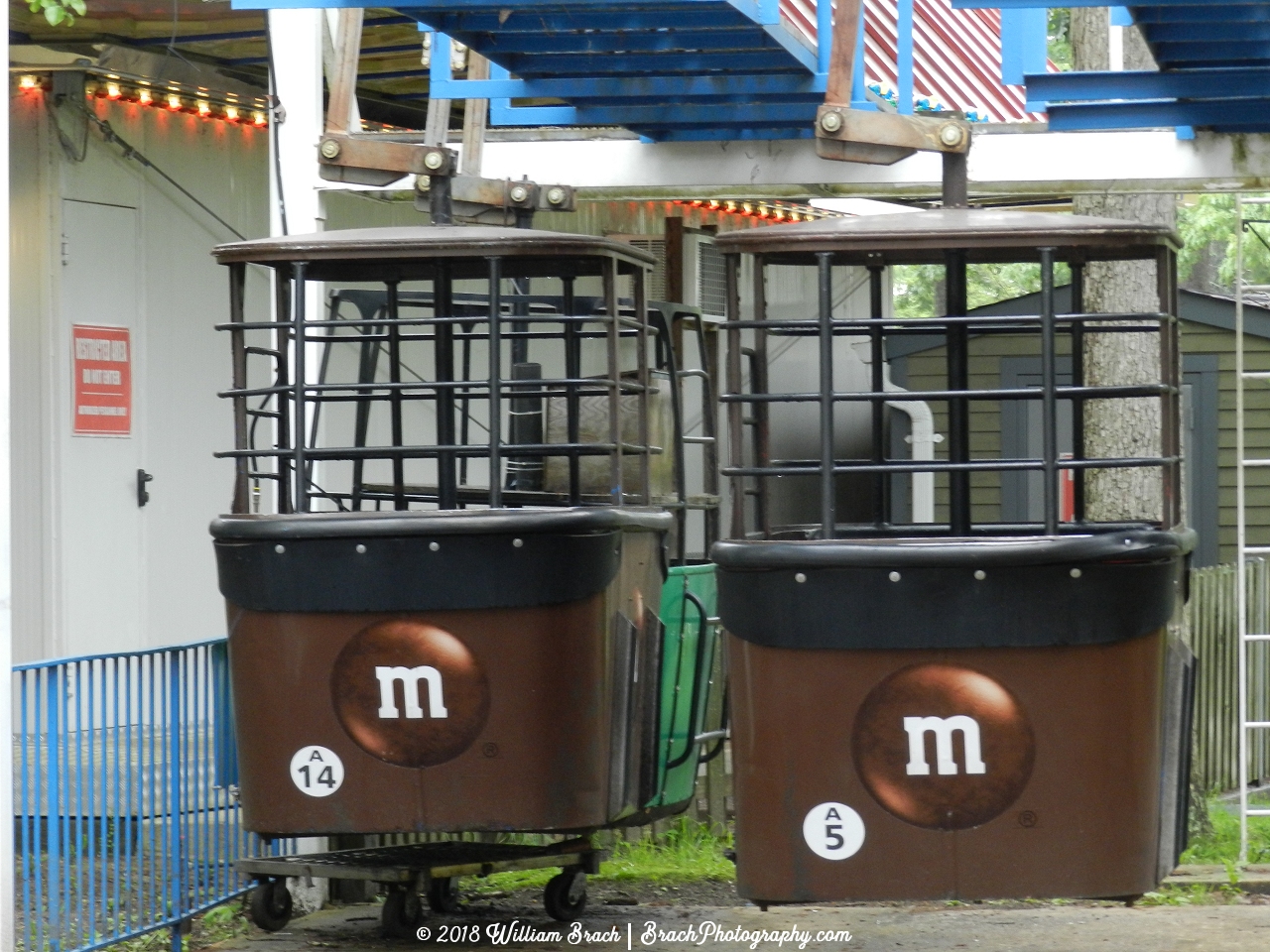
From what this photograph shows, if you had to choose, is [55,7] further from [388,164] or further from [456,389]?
[456,389]

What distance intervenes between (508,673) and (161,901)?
6.06 ft

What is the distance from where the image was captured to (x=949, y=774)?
5.22 metres

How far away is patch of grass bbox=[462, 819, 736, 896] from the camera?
8328 mm

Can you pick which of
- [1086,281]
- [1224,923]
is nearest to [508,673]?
[1224,923]

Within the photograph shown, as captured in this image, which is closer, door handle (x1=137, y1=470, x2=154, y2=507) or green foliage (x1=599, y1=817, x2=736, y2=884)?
green foliage (x1=599, y1=817, x2=736, y2=884)

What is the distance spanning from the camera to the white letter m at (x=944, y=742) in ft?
17.0

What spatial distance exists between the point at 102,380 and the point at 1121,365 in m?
5.11

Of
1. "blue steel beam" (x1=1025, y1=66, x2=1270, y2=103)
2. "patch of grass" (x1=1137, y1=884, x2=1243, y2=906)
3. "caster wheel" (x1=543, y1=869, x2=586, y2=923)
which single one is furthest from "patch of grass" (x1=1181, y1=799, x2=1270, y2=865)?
"blue steel beam" (x1=1025, y1=66, x2=1270, y2=103)

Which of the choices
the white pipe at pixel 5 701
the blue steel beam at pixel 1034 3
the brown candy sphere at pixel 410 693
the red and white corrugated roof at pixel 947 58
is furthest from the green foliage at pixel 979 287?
the white pipe at pixel 5 701

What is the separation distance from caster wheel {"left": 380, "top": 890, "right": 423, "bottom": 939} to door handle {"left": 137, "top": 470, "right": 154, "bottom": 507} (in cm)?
389

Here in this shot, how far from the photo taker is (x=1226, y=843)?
9.08 m

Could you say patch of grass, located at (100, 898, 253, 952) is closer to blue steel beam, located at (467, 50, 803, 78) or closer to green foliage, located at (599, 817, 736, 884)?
green foliage, located at (599, 817, 736, 884)

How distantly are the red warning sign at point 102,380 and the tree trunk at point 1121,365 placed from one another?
194 inches

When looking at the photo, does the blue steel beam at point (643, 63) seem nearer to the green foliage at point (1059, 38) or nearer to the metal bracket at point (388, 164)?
the metal bracket at point (388, 164)
